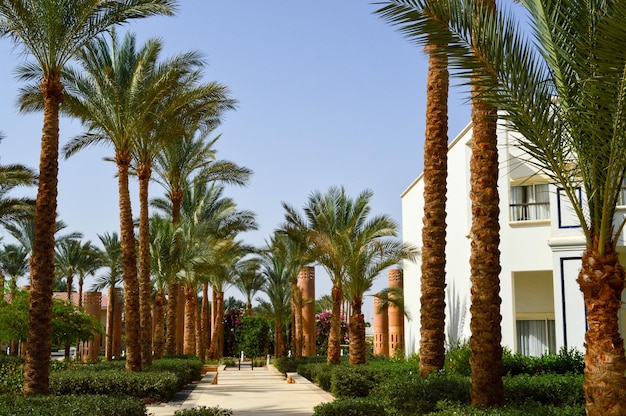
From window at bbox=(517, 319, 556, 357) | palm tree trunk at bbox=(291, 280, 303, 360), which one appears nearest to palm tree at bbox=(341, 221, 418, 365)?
window at bbox=(517, 319, 556, 357)

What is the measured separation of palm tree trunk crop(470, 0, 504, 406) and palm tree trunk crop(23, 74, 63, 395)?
27.0ft

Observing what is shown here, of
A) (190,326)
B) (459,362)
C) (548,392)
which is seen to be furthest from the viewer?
(190,326)

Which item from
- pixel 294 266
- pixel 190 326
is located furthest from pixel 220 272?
pixel 294 266

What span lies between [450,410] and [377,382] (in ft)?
27.2

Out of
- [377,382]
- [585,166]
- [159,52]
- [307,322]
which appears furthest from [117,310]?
[585,166]

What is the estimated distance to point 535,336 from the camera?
2419 cm

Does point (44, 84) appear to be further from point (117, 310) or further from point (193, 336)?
point (117, 310)

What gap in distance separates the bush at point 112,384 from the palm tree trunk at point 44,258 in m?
2.91

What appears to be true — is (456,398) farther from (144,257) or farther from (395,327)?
(395,327)

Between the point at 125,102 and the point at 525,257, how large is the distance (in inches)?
496

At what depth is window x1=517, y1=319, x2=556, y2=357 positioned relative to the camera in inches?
944

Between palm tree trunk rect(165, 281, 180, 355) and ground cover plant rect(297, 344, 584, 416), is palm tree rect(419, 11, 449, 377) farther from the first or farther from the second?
palm tree trunk rect(165, 281, 180, 355)

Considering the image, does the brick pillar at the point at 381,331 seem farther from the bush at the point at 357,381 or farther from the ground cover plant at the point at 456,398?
the ground cover plant at the point at 456,398

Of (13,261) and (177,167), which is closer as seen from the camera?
(177,167)
